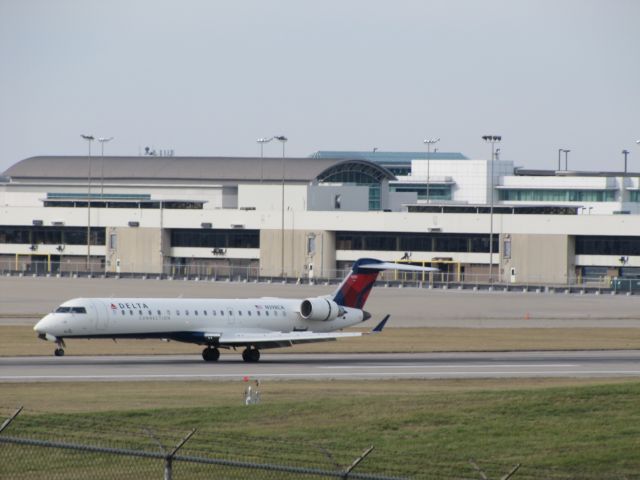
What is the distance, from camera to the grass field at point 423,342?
203ft

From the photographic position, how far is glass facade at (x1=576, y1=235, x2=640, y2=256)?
128000 millimetres

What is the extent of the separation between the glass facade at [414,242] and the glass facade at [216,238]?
9551 millimetres

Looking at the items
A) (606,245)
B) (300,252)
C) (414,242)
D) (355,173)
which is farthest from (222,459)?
(355,173)

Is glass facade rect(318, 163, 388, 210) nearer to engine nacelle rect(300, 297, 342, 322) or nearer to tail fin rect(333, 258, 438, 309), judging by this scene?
tail fin rect(333, 258, 438, 309)

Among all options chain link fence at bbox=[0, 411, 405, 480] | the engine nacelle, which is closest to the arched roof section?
the engine nacelle

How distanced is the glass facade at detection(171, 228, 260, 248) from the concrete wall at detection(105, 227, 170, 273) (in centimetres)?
175

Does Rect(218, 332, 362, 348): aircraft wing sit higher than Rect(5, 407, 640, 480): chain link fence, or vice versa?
Rect(5, 407, 640, 480): chain link fence

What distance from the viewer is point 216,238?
143000 mm

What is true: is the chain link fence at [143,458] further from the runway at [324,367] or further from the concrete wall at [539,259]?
the concrete wall at [539,259]

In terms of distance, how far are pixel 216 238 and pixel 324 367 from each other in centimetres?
9044

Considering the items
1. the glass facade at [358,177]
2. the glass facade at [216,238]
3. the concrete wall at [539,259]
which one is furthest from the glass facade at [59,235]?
the concrete wall at [539,259]

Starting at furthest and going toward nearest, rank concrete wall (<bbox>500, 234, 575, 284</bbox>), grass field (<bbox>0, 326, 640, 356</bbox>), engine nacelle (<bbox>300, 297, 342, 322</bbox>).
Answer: concrete wall (<bbox>500, 234, 575, 284</bbox>), grass field (<bbox>0, 326, 640, 356</bbox>), engine nacelle (<bbox>300, 297, 342, 322</bbox>)

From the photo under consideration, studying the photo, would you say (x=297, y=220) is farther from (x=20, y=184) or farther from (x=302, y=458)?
(x=302, y=458)

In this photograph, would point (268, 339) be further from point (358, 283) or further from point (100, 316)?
point (358, 283)
